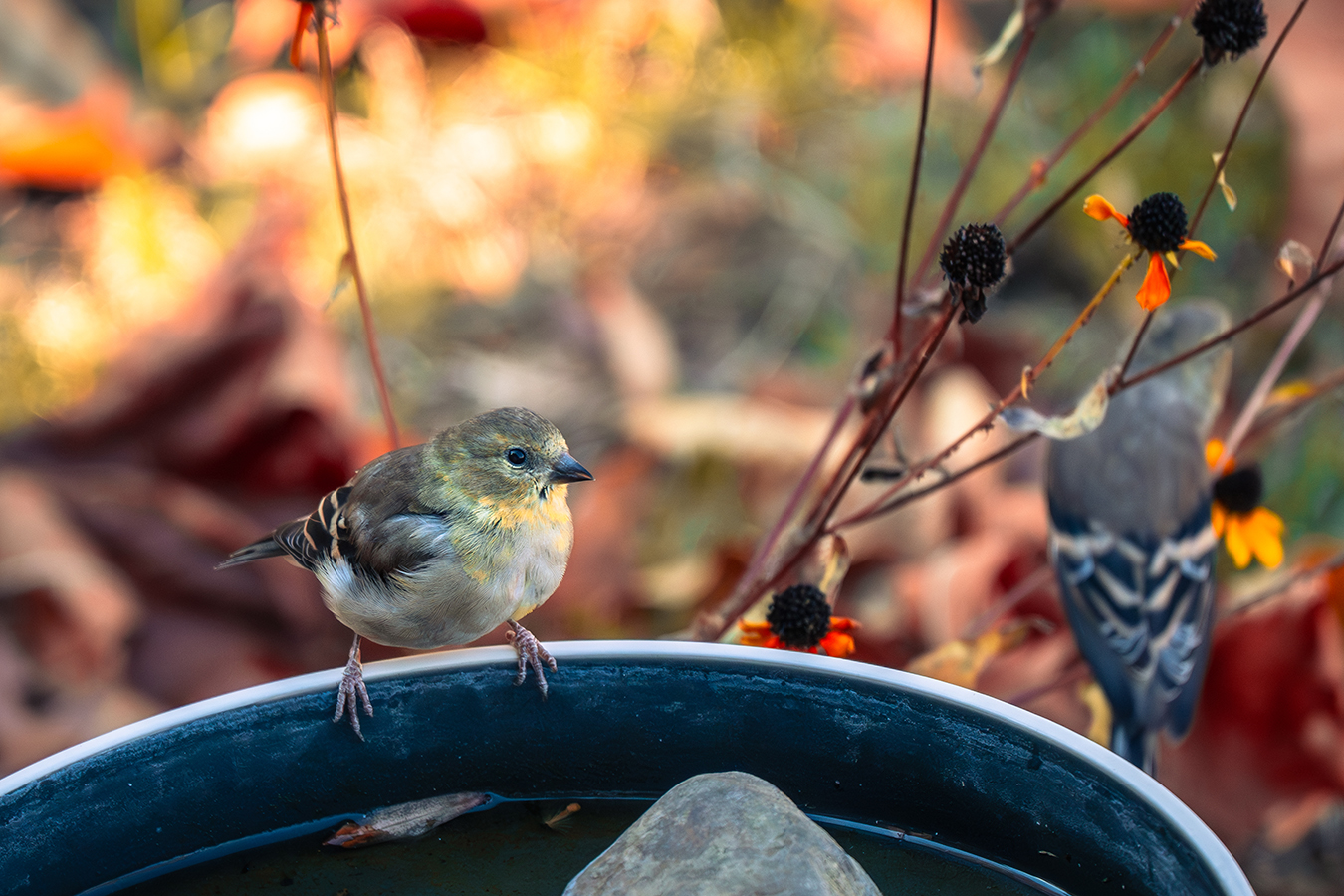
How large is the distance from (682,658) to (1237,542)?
3.25 ft

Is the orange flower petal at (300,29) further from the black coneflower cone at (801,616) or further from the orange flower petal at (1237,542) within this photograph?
the orange flower petal at (1237,542)

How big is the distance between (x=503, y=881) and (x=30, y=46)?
13.7ft

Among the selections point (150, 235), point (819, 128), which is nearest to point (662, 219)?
point (819, 128)

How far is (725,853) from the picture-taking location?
809 millimetres

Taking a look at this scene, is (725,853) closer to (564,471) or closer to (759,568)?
(564,471)

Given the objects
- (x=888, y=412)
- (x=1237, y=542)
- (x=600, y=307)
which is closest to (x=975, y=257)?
(x=888, y=412)

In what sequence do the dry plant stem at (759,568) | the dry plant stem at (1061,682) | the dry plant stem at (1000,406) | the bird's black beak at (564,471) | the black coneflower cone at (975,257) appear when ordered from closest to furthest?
the black coneflower cone at (975,257)
the dry plant stem at (1000,406)
the bird's black beak at (564,471)
the dry plant stem at (759,568)
the dry plant stem at (1061,682)

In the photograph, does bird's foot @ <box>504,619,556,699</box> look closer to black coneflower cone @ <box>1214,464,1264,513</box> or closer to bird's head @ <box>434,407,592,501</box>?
bird's head @ <box>434,407,592,501</box>

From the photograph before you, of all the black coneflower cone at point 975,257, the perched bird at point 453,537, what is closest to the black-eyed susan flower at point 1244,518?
the black coneflower cone at point 975,257

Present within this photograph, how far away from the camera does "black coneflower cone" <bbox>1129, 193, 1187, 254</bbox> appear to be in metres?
0.99

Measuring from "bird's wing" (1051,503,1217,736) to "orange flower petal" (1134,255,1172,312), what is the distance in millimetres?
1076

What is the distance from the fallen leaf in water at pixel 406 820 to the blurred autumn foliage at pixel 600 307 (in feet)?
1.75

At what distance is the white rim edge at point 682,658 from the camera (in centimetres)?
81

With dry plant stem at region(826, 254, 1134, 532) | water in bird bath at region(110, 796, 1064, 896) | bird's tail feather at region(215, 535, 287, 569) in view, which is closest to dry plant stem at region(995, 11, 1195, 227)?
dry plant stem at region(826, 254, 1134, 532)
